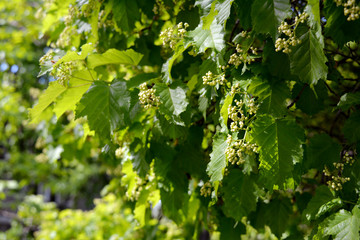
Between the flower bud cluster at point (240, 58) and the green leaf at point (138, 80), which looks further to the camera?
the green leaf at point (138, 80)

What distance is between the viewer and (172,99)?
139cm

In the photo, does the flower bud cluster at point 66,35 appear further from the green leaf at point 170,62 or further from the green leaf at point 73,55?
the green leaf at point 170,62

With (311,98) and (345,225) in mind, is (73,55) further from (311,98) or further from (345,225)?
(345,225)

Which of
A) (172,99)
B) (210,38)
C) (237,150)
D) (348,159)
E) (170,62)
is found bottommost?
(348,159)

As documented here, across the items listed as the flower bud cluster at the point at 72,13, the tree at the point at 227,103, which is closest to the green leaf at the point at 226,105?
the tree at the point at 227,103

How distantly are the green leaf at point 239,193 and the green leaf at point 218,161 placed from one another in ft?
0.74

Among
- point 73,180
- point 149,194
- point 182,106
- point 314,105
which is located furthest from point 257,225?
point 73,180

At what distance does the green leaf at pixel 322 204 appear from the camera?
1.31 meters

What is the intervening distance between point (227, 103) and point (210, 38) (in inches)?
9.8

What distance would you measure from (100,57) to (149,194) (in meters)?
0.84

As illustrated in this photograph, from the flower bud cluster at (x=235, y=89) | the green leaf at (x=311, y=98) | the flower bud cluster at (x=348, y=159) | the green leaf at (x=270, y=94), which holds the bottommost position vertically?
the flower bud cluster at (x=348, y=159)

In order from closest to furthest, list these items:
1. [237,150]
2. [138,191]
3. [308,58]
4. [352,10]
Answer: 1. [352,10]
2. [308,58]
3. [237,150]
4. [138,191]

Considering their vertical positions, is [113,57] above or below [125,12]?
below

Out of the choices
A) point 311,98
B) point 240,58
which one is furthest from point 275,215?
point 240,58
